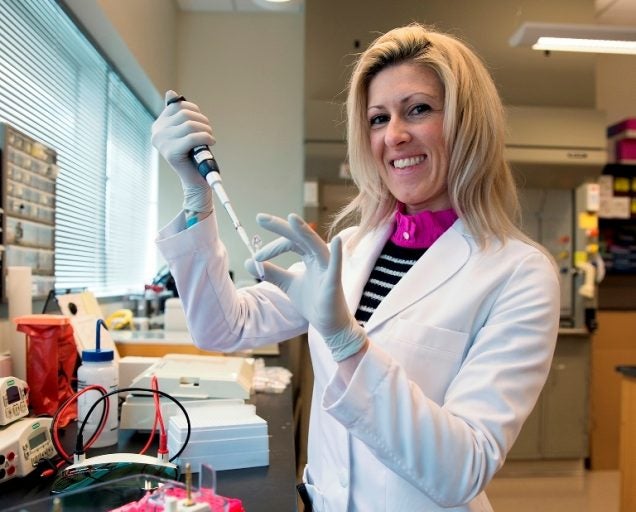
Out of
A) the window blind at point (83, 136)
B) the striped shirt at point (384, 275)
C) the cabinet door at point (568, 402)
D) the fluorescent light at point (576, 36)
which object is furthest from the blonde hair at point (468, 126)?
the cabinet door at point (568, 402)

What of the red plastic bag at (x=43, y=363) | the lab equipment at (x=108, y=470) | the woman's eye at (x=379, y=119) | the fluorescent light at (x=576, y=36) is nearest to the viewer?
the lab equipment at (x=108, y=470)

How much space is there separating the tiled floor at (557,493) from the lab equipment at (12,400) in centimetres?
252

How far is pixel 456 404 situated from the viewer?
0.88m

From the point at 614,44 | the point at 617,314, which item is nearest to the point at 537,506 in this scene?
the point at 617,314

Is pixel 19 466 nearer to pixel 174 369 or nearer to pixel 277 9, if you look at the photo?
pixel 174 369

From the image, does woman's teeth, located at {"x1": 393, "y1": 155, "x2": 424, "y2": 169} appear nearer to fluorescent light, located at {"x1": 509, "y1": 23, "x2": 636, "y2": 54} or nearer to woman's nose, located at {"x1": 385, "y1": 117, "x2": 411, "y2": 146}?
woman's nose, located at {"x1": 385, "y1": 117, "x2": 411, "y2": 146}

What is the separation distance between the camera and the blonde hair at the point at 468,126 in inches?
42.9

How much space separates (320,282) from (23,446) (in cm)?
67

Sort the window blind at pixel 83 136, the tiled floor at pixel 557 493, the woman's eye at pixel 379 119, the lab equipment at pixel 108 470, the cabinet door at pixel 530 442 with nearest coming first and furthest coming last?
1. the lab equipment at pixel 108 470
2. the woman's eye at pixel 379 119
3. the window blind at pixel 83 136
4. the tiled floor at pixel 557 493
5. the cabinet door at pixel 530 442

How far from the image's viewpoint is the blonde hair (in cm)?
109

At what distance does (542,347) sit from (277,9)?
356cm

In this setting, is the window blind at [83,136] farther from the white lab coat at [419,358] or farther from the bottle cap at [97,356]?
the white lab coat at [419,358]

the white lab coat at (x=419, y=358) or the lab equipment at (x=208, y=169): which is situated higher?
the lab equipment at (x=208, y=169)

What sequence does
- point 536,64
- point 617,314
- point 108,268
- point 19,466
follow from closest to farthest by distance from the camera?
point 19,466, point 108,268, point 536,64, point 617,314
